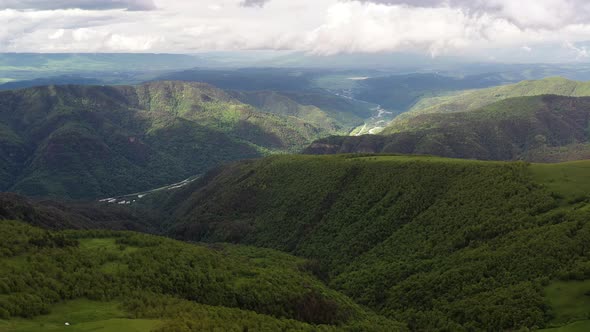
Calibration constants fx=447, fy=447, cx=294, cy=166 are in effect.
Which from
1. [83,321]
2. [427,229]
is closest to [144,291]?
[83,321]

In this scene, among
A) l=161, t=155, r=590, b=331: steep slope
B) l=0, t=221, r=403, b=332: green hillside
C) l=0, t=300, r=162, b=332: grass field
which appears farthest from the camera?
l=161, t=155, r=590, b=331: steep slope

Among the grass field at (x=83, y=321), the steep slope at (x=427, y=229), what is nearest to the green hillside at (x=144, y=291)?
the grass field at (x=83, y=321)

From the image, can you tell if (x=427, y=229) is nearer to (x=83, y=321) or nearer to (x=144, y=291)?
(x=144, y=291)

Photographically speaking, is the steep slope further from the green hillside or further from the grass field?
the grass field

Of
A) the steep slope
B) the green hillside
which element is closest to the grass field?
the green hillside

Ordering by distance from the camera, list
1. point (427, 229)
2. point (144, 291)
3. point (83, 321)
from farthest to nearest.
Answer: point (427, 229) < point (144, 291) < point (83, 321)

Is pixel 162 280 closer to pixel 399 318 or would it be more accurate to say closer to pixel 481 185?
pixel 399 318
